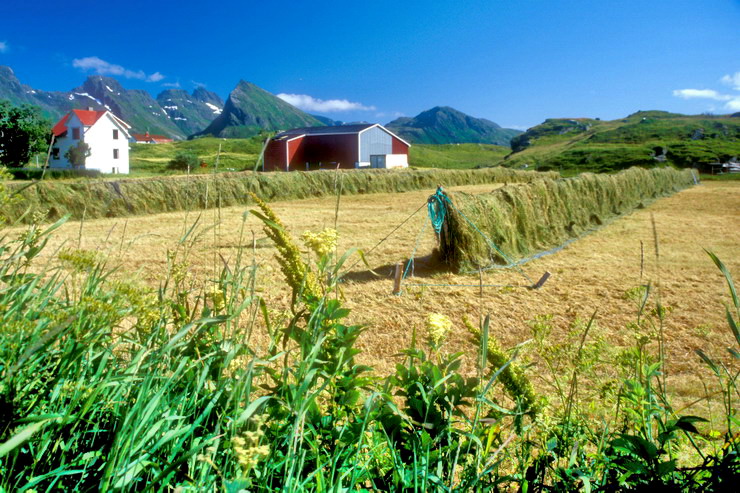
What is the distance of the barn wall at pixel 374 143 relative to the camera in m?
41.5

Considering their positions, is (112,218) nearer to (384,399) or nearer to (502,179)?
(384,399)

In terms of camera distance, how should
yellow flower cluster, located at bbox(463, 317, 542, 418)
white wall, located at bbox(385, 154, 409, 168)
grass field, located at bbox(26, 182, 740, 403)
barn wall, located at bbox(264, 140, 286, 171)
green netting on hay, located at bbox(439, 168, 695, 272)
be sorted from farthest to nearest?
white wall, located at bbox(385, 154, 409, 168) → barn wall, located at bbox(264, 140, 286, 171) → green netting on hay, located at bbox(439, 168, 695, 272) → grass field, located at bbox(26, 182, 740, 403) → yellow flower cluster, located at bbox(463, 317, 542, 418)

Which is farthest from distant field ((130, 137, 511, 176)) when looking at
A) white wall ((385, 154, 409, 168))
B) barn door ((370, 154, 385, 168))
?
white wall ((385, 154, 409, 168))

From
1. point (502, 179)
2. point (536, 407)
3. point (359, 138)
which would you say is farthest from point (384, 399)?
point (359, 138)

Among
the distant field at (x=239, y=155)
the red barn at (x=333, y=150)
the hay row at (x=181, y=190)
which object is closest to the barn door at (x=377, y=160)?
the red barn at (x=333, y=150)

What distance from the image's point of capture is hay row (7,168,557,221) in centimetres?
1335

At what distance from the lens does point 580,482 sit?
1589 millimetres

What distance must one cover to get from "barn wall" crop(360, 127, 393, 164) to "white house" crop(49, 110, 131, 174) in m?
22.8

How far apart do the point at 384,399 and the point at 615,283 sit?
610 centimetres

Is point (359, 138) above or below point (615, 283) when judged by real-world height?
above

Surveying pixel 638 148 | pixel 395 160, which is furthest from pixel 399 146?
pixel 638 148

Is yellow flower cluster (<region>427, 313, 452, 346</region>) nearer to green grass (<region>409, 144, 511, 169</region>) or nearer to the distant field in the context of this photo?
the distant field

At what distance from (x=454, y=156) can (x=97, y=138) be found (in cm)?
5186

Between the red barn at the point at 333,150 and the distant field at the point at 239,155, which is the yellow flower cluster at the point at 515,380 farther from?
the red barn at the point at 333,150
